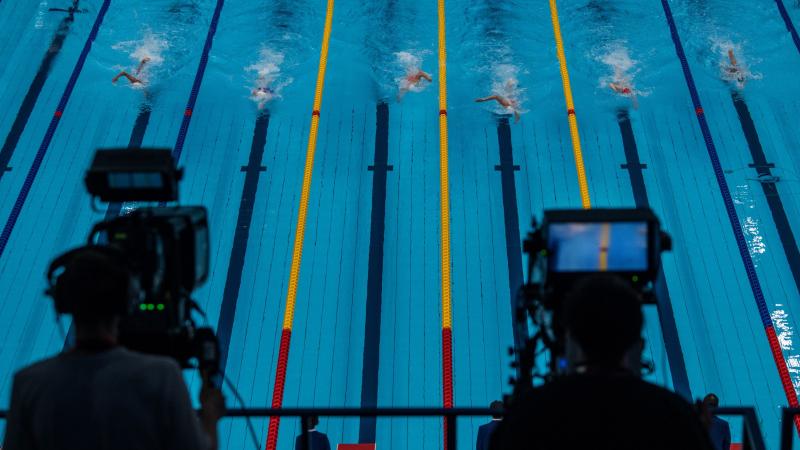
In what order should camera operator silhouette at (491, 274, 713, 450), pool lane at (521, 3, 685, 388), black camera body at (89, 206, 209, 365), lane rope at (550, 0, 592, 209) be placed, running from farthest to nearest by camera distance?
lane rope at (550, 0, 592, 209)
pool lane at (521, 3, 685, 388)
black camera body at (89, 206, 209, 365)
camera operator silhouette at (491, 274, 713, 450)

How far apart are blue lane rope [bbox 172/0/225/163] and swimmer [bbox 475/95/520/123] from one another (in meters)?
2.97

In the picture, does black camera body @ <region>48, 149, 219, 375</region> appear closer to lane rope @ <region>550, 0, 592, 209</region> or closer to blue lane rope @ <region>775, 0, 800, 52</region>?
lane rope @ <region>550, 0, 592, 209</region>

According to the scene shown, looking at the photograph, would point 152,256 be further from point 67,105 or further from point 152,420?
point 67,105

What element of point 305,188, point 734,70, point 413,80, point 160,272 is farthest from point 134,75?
point 160,272

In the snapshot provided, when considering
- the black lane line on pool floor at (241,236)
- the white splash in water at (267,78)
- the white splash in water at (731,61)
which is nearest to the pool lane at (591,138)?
the white splash in water at (731,61)

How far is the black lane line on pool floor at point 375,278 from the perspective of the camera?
17.0ft

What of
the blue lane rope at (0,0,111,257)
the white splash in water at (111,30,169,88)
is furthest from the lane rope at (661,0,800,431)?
the blue lane rope at (0,0,111,257)

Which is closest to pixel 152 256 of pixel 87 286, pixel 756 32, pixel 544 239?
pixel 87 286

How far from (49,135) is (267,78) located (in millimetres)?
2295

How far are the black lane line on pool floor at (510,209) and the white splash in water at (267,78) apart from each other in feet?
7.95

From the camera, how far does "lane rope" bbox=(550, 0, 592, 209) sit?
6633 millimetres

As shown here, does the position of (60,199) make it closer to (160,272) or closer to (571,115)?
(571,115)

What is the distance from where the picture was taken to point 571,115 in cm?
751

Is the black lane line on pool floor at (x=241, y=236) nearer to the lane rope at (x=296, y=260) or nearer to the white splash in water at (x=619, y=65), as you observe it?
the lane rope at (x=296, y=260)
